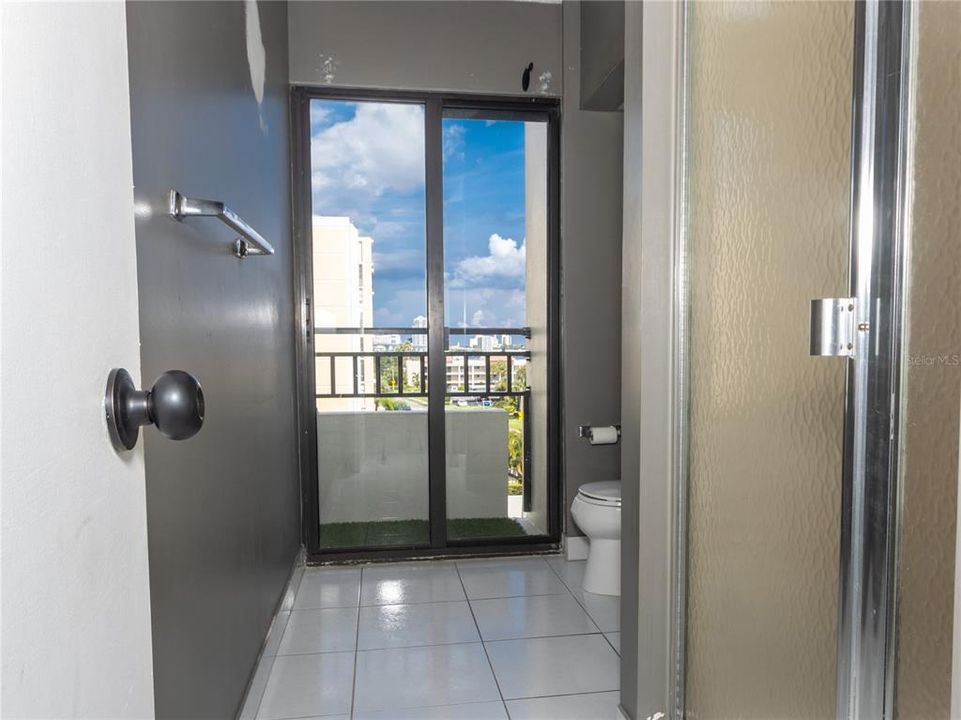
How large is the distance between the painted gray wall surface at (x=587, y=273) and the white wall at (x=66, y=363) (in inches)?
101

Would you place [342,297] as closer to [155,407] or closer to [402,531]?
[402,531]

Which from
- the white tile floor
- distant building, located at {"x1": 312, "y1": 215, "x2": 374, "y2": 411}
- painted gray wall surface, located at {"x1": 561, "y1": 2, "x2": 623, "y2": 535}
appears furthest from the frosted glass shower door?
distant building, located at {"x1": 312, "y1": 215, "x2": 374, "y2": 411}

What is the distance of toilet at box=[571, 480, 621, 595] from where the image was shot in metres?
2.53

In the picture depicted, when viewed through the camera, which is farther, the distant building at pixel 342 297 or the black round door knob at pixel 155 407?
the distant building at pixel 342 297

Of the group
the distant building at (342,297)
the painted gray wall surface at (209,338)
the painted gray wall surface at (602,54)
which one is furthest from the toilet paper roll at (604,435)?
the painted gray wall surface at (602,54)

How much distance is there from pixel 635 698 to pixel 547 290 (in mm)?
1909

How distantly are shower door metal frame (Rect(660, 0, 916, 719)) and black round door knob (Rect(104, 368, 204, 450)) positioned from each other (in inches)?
35.6

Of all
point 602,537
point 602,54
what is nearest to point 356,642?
point 602,537

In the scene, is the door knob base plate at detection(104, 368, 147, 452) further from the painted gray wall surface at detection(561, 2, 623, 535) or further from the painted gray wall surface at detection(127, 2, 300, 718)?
the painted gray wall surface at detection(561, 2, 623, 535)

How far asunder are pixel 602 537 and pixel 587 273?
1238mm

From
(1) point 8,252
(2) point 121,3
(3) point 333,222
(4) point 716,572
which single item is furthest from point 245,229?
(3) point 333,222

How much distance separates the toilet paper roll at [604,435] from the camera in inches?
110

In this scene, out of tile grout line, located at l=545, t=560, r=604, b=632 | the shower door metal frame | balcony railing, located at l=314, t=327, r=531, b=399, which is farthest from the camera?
balcony railing, located at l=314, t=327, r=531, b=399

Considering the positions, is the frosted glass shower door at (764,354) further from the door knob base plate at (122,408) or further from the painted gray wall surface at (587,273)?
the painted gray wall surface at (587,273)
